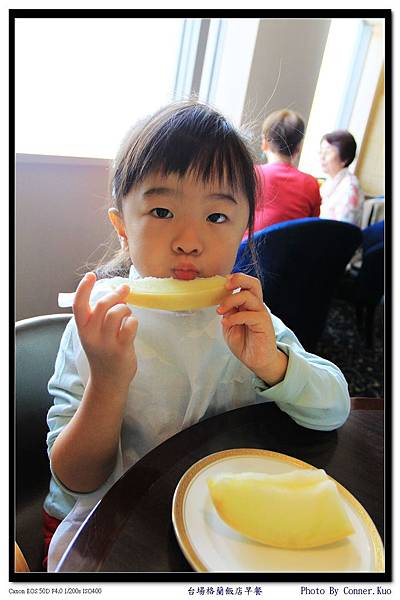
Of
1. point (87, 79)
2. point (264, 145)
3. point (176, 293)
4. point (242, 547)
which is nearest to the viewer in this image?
point (242, 547)

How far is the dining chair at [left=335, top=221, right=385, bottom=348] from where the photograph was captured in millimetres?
963

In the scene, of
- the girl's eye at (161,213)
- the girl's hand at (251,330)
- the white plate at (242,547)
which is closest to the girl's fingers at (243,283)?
the girl's hand at (251,330)

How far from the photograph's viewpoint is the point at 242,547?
43 centimetres

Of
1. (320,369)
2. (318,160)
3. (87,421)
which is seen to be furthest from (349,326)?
(87,421)

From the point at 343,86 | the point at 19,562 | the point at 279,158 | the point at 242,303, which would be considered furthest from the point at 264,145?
the point at 19,562

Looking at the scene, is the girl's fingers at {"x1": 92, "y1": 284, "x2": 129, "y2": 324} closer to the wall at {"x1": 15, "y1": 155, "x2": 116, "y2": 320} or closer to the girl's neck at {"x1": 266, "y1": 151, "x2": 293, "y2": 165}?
the wall at {"x1": 15, "y1": 155, "x2": 116, "y2": 320}

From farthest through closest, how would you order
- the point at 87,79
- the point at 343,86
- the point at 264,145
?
the point at 343,86, the point at 264,145, the point at 87,79

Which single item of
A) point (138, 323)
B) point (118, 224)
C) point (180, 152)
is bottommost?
point (138, 323)

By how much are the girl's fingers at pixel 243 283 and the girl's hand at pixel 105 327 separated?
13 centimetres

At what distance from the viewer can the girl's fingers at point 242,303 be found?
57 cm

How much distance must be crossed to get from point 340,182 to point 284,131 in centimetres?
27

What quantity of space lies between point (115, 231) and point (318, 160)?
0.47m

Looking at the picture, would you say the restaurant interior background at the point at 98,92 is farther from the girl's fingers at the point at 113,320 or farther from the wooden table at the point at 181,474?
the wooden table at the point at 181,474

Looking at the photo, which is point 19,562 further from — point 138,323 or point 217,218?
point 217,218
